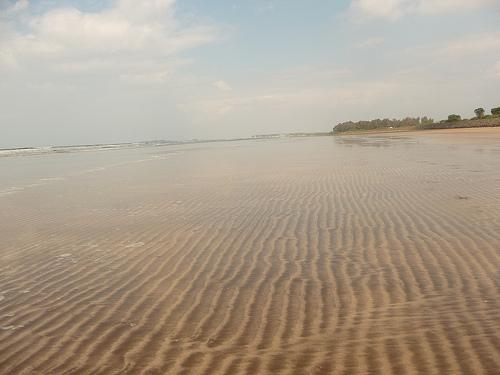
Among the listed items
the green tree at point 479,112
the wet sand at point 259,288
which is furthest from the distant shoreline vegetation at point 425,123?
the wet sand at point 259,288

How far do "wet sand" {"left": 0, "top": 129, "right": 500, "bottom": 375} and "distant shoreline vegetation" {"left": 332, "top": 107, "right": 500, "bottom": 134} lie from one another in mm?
54750

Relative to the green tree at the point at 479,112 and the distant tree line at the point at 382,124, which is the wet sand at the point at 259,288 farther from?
the distant tree line at the point at 382,124

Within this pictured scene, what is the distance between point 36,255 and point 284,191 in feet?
22.6

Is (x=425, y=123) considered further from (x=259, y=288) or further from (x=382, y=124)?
(x=259, y=288)

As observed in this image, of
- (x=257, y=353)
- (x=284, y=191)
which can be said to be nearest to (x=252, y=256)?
(x=257, y=353)

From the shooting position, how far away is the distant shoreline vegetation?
59.9 meters

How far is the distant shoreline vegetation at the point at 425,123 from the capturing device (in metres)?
59.9

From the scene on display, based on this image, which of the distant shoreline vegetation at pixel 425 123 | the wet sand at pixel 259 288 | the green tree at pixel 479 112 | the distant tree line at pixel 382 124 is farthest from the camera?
the distant tree line at pixel 382 124

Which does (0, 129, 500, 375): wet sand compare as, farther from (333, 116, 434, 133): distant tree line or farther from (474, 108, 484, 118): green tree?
(333, 116, 434, 133): distant tree line

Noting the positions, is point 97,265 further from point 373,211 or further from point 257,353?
point 373,211

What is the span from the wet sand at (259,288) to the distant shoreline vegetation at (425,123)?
180ft

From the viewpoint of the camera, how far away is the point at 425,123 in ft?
291

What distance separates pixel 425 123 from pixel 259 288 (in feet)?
302

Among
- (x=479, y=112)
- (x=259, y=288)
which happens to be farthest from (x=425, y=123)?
(x=259, y=288)
